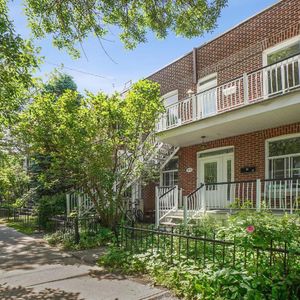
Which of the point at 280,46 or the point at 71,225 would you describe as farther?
the point at 280,46

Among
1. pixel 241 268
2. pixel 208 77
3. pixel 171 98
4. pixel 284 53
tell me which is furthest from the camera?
pixel 171 98

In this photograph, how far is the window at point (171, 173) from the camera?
14609mm

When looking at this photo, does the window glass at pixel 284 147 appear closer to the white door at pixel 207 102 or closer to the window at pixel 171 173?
the white door at pixel 207 102

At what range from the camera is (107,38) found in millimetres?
6738

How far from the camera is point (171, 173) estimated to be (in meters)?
14.8

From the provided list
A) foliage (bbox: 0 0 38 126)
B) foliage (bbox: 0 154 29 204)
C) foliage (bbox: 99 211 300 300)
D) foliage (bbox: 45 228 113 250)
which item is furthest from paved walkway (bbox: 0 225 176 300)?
foliage (bbox: 0 154 29 204)

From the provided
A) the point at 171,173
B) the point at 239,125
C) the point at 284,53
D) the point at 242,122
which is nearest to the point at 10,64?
the point at 242,122

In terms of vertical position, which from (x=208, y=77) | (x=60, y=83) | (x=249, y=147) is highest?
(x=60, y=83)

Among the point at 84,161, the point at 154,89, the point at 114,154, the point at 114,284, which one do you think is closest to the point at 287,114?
the point at 154,89

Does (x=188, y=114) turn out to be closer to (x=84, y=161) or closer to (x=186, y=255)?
(x=84, y=161)

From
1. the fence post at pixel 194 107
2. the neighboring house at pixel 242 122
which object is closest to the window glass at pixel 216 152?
the neighboring house at pixel 242 122

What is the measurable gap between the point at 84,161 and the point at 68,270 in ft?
10.9

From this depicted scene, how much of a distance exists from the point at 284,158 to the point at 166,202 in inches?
168

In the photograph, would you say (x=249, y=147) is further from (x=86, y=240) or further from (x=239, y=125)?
(x=86, y=240)
